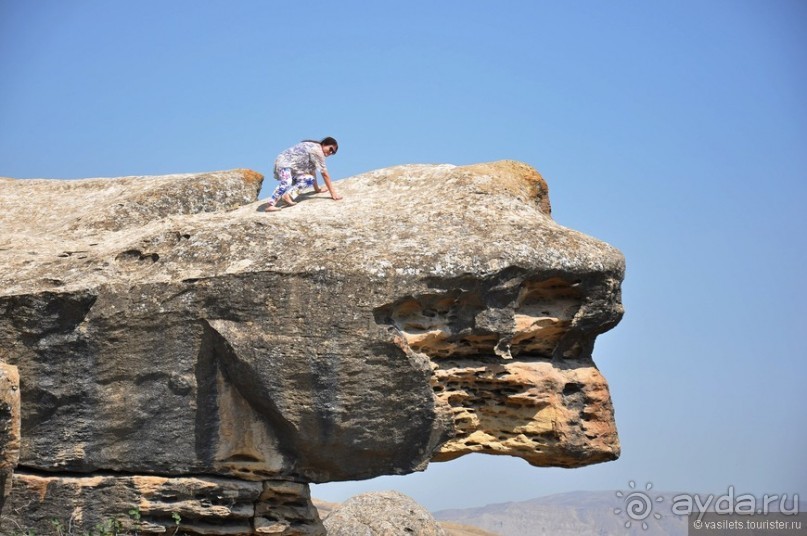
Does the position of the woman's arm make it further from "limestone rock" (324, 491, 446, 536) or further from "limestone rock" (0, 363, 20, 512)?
"limestone rock" (324, 491, 446, 536)

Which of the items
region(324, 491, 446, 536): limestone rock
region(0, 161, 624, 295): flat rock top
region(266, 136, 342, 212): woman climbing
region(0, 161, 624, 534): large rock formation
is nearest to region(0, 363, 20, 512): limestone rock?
region(0, 161, 624, 534): large rock formation

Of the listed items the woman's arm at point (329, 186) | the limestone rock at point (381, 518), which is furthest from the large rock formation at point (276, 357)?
the limestone rock at point (381, 518)

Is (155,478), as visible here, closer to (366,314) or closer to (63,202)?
(366,314)

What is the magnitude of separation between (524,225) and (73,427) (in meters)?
6.63

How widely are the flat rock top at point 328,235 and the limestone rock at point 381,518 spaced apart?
870 centimetres

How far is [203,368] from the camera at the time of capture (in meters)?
14.4

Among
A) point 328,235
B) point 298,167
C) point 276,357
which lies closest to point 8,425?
point 276,357

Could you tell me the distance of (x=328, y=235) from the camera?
1477 cm

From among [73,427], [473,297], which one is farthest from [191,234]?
[473,297]

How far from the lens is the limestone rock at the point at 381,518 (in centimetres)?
2325

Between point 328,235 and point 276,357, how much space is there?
1.82 m

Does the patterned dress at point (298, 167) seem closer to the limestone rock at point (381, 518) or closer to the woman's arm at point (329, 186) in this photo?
the woman's arm at point (329, 186)

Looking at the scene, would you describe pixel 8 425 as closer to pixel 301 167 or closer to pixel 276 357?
pixel 276 357

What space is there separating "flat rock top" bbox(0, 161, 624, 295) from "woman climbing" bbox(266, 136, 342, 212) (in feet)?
0.86
